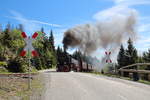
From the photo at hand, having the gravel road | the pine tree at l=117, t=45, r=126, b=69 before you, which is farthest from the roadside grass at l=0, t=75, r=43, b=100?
the pine tree at l=117, t=45, r=126, b=69

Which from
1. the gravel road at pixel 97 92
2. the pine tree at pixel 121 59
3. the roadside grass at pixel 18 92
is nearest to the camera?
the roadside grass at pixel 18 92

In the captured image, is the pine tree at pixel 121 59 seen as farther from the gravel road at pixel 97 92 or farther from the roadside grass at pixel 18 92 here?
the roadside grass at pixel 18 92

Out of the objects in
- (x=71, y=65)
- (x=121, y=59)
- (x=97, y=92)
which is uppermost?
(x=121, y=59)

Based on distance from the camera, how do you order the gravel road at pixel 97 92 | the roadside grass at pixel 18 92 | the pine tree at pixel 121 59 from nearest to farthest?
the roadside grass at pixel 18 92 → the gravel road at pixel 97 92 → the pine tree at pixel 121 59

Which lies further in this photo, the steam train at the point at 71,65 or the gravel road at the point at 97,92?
the steam train at the point at 71,65

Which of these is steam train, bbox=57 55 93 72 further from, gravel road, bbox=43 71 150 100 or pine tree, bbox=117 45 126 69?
gravel road, bbox=43 71 150 100

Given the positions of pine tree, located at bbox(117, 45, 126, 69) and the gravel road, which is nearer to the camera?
the gravel road

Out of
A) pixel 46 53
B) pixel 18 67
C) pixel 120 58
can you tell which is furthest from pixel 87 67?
pixel 46 53

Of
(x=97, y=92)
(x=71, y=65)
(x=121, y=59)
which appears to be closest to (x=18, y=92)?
(x=97, y=92)

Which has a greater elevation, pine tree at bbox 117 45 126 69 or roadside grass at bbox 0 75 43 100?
pine tree at bbox 117 45 126 69

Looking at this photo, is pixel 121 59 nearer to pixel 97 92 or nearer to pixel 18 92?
pixel 97 92

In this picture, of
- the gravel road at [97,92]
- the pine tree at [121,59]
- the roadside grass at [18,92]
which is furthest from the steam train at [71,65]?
the roadside grass at [18,92]

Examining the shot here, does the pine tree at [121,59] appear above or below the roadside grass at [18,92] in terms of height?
above

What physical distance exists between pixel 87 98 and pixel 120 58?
152 ft
